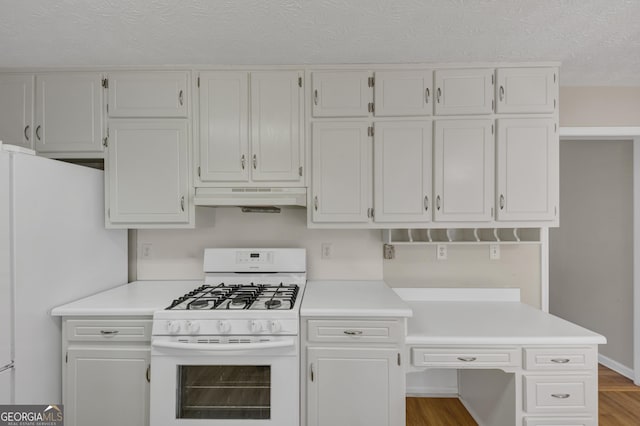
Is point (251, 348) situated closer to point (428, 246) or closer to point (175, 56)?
point (428, 246)

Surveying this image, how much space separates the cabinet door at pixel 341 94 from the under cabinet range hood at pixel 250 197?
21.5 inches

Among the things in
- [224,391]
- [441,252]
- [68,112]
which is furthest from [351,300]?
[68,112]

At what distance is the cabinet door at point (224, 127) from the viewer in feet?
7.77

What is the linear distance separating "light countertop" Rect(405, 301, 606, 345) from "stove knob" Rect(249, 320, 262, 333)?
2.60 ft

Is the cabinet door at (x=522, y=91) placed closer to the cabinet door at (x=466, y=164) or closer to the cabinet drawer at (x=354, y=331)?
the cabinet door at (x=466, y=164)

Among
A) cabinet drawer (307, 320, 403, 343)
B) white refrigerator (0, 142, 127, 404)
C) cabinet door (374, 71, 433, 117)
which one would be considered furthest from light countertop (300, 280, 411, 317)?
white refrigerator (0, 142, 127, 404)

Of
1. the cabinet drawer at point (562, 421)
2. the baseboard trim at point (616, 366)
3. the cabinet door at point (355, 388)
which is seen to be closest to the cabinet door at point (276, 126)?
the cabinet door at point (355, 388)

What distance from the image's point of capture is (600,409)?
8.84 feet

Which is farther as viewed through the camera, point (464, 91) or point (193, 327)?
point (464, 91)

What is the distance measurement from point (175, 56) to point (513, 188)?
2.29 m

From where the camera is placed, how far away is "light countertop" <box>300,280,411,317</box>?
1.93m

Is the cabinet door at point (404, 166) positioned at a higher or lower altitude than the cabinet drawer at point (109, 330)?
higher

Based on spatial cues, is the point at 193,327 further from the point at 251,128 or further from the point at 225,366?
the point at 251,128

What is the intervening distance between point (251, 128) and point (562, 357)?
2226 mm
